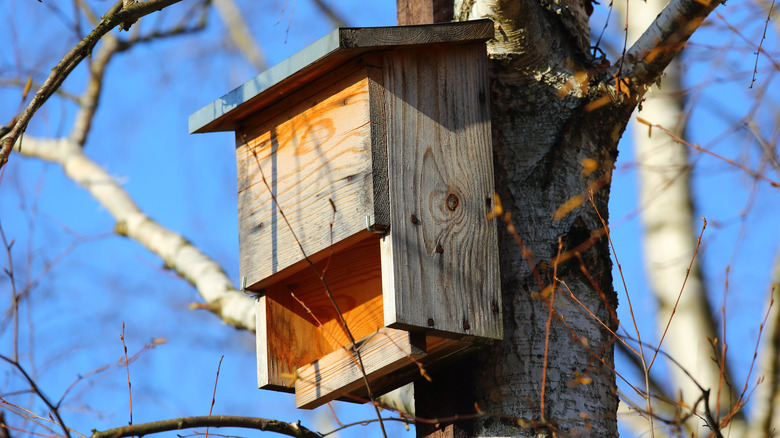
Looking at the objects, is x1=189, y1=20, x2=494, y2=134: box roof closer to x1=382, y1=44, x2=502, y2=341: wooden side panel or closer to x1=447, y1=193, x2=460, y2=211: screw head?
x1=382, y1=44, x2=502, y2=341: wooden side panel

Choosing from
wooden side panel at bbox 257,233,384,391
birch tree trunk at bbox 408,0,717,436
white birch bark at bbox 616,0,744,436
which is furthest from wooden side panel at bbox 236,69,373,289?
white birch bark at bbox 616,0,744,436

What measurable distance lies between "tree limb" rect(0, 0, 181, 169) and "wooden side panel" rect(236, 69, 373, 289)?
43 centimetres

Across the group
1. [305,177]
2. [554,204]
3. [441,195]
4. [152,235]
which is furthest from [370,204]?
[152,235]

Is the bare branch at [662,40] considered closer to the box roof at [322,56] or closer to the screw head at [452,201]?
the box roof at [322,56]

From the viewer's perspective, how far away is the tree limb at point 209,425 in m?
1.66

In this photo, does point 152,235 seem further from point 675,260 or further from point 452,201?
point 675,260

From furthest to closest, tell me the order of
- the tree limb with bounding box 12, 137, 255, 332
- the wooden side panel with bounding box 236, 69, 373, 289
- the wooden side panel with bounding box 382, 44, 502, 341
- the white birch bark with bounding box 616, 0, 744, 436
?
the white birch bark with bounding box 616, 0, 744, 436 < the tree limb with bounding box 12, 137, 255, 332 < the wooden side panel with bounding box 236, 69, 373, 289 < the wooden side panel with bounding box 382, 44, 502, 341

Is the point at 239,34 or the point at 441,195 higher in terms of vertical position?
the point at 239,34

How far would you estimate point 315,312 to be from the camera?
242 cm

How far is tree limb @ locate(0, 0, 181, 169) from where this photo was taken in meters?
1.73

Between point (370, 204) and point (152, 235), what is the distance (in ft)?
5.81

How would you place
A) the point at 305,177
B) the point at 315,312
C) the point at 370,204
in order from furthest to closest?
the point at 315,312
the point at 305,177
the point at 370,204

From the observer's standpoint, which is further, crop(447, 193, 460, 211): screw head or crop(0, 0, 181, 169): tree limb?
crop(447, 193, 460, 211): screw head

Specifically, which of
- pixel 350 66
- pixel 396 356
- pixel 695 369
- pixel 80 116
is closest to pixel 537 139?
pixel 350 66
